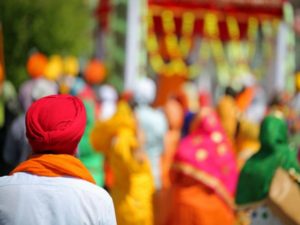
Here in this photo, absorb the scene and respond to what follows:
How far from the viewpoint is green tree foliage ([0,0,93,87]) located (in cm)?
1446

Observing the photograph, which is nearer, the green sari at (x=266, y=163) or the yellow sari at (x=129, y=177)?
the green sari at (x=266, y=163)

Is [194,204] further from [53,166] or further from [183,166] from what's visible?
[53,166]

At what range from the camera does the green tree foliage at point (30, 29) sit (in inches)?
569

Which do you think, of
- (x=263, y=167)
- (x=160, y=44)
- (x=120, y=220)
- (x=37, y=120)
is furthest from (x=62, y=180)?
(x=160, y=44)

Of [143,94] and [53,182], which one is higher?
[53,182]

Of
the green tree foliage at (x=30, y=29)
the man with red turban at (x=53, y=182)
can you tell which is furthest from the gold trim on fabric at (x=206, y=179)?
the green tree foliage at (x=30, y=29)

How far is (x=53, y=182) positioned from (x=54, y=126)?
0.24 meters

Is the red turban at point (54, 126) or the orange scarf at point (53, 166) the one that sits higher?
the red turban at point (54, 126)

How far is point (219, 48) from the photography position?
18344mm

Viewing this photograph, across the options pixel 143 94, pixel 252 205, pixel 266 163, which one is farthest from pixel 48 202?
pixel 143 94

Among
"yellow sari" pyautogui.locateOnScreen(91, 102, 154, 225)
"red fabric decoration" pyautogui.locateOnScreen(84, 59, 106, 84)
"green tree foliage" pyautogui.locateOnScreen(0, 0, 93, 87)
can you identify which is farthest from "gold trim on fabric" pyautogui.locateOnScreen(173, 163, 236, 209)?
"green tree foliage" pyautogui.locateOnScreen(0, 0, 93, 87)

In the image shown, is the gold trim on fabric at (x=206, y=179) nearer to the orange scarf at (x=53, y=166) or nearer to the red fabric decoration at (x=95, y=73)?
the orange scarf at (x=53, y=166)

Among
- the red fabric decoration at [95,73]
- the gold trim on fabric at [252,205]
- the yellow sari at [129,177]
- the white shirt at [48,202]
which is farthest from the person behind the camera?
the red fabric decoration at [95,73]

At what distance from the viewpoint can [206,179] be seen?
6.58 m
